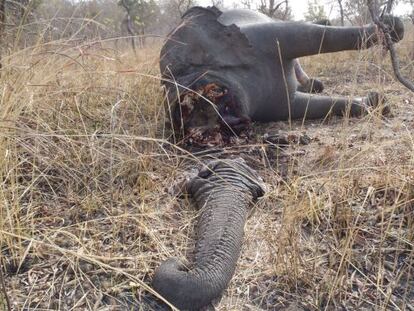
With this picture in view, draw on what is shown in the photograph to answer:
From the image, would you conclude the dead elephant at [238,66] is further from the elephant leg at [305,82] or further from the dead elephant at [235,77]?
the elephant leg at [305,82]

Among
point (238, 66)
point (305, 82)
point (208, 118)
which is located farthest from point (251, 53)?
point (305, 82)

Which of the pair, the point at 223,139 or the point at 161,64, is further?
the point at 161,64

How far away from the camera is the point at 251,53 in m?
3.01

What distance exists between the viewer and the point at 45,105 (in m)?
2.41

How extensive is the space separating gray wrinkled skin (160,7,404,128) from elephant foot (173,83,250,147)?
0.13 ft

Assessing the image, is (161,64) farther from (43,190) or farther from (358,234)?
(358,234)

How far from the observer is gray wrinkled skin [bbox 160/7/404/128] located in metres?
2.87

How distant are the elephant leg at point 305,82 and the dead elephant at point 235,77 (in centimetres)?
42

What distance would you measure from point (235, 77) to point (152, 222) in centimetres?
121

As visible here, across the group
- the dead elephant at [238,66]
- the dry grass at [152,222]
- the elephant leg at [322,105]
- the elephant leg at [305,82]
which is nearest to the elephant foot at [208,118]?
the dead elephant at [238,66]

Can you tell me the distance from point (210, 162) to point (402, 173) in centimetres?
79

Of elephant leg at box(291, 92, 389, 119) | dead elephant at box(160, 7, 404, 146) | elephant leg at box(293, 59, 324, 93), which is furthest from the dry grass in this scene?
elephant leg at box(293, 59, 324, 93)

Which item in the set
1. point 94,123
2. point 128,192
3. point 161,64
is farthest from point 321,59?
point 128,192

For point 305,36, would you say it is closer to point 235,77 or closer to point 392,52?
point 235,77
